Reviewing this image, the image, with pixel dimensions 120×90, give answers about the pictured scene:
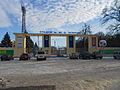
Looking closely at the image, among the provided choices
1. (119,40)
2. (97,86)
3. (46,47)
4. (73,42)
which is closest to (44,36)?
(46,47)

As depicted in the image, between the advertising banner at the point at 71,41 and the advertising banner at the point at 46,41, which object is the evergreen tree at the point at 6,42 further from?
the advertising banner at the point at 71,41

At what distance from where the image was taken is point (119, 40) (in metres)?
74.7

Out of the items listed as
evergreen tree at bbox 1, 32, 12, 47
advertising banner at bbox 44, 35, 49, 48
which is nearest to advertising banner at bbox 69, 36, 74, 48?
advertising banner at bbox 44, 35, 49, 48

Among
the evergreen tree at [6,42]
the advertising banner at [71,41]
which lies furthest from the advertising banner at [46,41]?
the evergreen tree at [6,42]

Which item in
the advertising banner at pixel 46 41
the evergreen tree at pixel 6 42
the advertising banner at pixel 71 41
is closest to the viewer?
the advertising banner at pixel 46 41

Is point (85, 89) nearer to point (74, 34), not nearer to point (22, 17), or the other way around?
point (74, 34)

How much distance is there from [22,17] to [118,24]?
37.2 m

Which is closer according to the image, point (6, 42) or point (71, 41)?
point (71, 41)

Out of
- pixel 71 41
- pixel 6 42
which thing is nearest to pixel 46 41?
pixel 71 41

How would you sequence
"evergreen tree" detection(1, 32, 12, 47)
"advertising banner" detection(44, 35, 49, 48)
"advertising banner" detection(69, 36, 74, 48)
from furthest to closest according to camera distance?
1. "evergreen tree" detection(1, 32, 12, 47)
2. "advertising banner" detection(69, 36, 74, 48)
3. "advertising banner" detection(44, 35, 49, 48)

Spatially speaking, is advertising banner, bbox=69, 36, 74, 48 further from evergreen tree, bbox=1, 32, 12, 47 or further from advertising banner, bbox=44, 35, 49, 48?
evergreen tree, bbox=1, 32, 12, 47

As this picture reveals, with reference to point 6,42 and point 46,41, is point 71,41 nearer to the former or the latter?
point 46,41

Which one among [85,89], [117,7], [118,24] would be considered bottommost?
[85,89]

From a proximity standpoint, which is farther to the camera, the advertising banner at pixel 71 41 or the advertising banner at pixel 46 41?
the advertising banner at pixel 71 41
